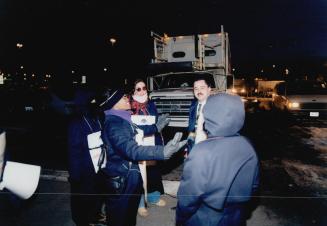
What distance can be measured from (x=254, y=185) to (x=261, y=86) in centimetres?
5265

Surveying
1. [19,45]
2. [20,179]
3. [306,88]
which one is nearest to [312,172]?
[20,179]

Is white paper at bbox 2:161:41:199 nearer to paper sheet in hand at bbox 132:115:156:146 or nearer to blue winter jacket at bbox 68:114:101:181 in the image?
blue winter jacket at bbox 68:114:101:181

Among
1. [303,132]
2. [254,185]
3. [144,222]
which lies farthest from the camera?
[303,132]

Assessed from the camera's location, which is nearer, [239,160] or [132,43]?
[239,160]

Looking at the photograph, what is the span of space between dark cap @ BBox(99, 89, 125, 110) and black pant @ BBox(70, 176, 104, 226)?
40.7 inches

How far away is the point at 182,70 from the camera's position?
1005 cm

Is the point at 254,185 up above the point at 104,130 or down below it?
below

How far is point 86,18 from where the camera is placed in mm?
33562

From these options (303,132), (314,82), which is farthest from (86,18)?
(303,132)

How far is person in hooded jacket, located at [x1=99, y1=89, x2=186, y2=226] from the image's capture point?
2.86 m

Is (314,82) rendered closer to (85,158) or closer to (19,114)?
(85,158)

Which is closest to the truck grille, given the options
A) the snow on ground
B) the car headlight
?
the snow on ground

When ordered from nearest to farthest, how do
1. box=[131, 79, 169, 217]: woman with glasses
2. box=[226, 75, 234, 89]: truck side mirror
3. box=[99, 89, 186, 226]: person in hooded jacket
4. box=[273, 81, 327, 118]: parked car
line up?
box=[99, 89, 186, 226]: person in hooded jacket, box=[131, 79, 169, 217]: woman with glasses, box=[226, 75, 234, 89]: truck side mirror, box=[273, 81, 327, 118]: parked car

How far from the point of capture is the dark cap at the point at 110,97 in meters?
3.13
